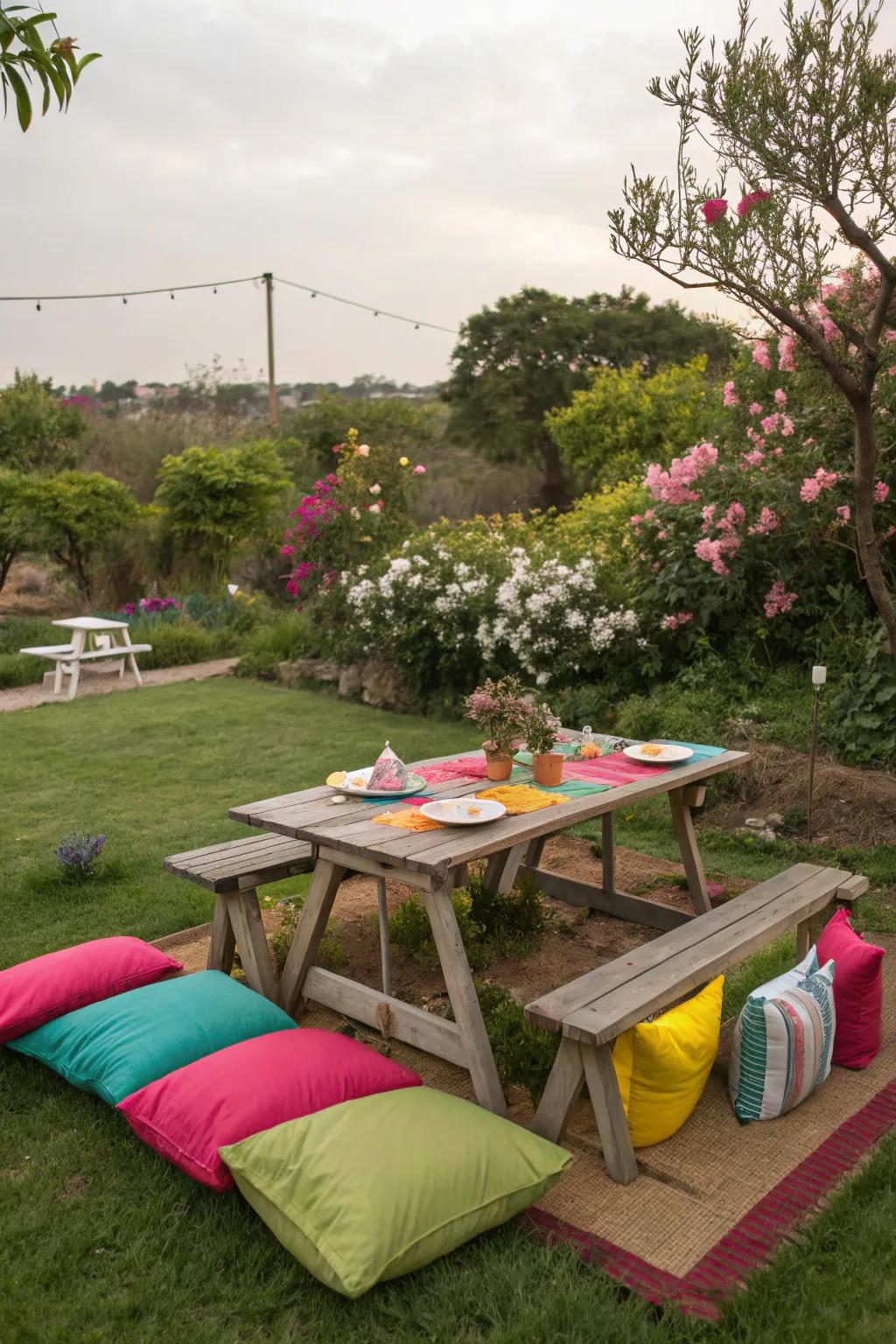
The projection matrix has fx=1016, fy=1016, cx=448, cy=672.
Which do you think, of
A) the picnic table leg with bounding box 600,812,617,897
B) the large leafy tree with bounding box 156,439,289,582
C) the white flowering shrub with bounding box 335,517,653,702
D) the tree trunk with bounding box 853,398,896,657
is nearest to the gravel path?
the white flowering shrub with bounding box 335,517,653,702

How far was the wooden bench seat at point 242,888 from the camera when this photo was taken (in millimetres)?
3471

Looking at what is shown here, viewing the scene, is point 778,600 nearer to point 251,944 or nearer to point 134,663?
point 251,944

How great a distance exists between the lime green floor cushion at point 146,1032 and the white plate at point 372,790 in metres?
0.75

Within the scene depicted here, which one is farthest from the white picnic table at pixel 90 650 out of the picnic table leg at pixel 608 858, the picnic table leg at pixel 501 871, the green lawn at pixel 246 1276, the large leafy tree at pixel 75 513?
the green lawn at pixel 246 1276

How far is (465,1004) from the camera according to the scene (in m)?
2.89

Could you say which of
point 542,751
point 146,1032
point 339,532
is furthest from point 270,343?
point 146,1032

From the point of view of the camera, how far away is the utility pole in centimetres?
1878

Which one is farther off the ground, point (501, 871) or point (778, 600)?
point (778, 600)

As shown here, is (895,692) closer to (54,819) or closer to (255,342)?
(54,819)

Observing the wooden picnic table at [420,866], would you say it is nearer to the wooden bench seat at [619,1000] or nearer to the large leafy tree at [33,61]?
the wooden bench seat at [619,1000]

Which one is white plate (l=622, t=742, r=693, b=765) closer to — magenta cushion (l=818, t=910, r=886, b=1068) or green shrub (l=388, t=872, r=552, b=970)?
green shrub (l=388, t=872, r=552, b=970)

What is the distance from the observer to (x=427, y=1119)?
8.13 ft

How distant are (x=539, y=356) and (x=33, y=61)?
25532mm

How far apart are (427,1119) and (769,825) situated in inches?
135
